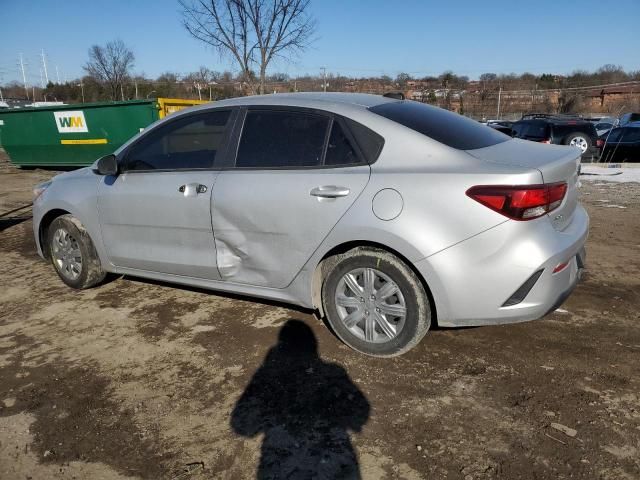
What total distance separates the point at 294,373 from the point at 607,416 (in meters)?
1.73

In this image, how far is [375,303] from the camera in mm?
3084

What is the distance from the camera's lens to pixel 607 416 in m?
2.53

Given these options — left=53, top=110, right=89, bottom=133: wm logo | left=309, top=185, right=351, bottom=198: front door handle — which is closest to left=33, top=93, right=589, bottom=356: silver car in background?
left=309, top=185, right=351, bottom=198: front door handle

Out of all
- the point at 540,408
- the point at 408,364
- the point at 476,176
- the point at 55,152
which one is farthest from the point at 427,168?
the point at 55,152

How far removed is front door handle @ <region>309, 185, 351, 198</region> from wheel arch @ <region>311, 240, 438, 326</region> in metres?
0.31

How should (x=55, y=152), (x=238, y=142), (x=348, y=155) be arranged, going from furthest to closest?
(x=55, y=152), (x=238, y=142), (x=348, y=155)

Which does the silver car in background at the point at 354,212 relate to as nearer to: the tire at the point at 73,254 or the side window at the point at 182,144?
the side window at the point at 182,144

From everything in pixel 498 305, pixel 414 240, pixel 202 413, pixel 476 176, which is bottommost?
pixel 202 413

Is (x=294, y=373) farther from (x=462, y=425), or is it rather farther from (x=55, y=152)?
(x=55, y=152)

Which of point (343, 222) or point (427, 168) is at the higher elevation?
point (427, 168)

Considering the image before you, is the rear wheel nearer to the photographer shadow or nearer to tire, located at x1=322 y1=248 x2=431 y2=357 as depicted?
tire, located at x1=322 y1=248 x2=431 y2=357

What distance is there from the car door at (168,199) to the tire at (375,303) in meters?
0.99

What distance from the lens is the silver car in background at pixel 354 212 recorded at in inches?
107

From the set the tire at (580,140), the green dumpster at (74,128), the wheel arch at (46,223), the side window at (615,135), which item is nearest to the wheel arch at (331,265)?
the wheel arch at (46,223)
